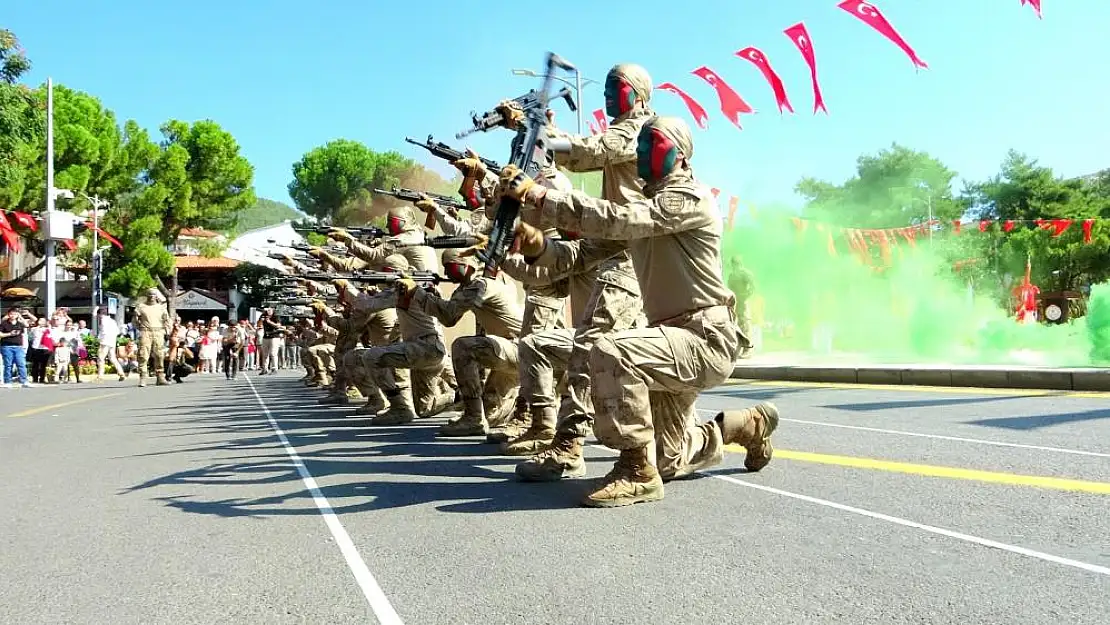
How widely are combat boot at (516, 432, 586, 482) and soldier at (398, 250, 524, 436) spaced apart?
2.20m

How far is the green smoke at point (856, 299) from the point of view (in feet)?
72.9

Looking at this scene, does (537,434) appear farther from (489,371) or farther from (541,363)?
(489,371)

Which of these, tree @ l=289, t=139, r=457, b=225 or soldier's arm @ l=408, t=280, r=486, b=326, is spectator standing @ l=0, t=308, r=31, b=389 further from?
tree @ l=289, t=139, r=457, b=225

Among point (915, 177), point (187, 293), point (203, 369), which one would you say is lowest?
point (203, 369)

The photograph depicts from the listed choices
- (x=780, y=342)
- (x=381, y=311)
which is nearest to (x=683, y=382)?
(x=381, y=311)

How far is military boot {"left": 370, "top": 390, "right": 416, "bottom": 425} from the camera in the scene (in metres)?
9.74

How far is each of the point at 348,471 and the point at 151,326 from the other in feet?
49.1

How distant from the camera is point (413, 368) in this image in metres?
9.52

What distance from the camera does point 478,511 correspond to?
4.63 metres

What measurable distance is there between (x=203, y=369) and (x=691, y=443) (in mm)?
28443

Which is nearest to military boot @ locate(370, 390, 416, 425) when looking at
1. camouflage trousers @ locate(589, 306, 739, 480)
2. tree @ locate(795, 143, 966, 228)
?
camouflage trousers @ locate(589, 306, 739, 480)

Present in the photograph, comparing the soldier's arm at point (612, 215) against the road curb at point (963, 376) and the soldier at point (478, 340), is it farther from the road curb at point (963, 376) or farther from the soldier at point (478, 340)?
the road curb at point (963, 376)

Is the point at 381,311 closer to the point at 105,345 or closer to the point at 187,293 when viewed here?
the point at 105,345

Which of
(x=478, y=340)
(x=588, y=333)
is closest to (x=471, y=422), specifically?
(x=478, y=340)
